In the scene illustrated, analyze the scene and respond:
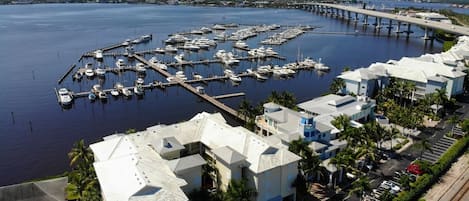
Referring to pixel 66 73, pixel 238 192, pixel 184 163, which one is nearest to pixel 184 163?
pixel 184 163

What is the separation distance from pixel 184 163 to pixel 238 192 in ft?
17.9

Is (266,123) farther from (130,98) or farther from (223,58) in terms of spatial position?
(223,58)

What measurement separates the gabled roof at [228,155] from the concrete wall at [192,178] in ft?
7.26

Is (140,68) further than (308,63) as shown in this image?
No

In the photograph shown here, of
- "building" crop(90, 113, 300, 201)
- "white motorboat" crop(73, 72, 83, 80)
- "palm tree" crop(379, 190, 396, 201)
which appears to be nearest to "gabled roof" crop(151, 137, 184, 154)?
"building" crop(90, 113, 300, 201)

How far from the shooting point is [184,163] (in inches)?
1344

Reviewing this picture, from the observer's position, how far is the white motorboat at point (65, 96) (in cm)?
7127

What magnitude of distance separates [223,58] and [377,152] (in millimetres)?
65321

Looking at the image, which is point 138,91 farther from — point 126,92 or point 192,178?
point 192,178

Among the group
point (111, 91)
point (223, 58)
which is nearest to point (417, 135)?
point (111, 91)

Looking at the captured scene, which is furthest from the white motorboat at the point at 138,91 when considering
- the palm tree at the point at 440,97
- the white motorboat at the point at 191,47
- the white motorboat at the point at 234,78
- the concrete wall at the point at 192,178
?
the palm tree at the point at 440,97

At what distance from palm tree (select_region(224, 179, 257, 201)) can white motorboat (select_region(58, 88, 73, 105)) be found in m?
48.9

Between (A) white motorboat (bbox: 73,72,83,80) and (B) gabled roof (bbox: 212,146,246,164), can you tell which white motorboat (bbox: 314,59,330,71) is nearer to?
(A) white motorboat (bbox: 73,72,83,80)

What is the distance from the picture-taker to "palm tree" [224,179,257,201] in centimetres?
3228
